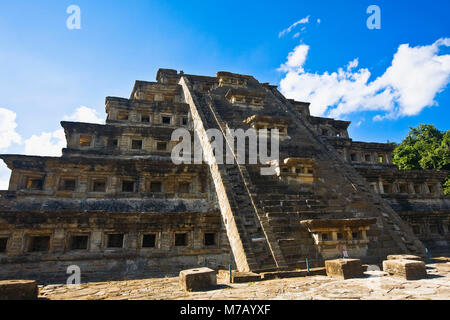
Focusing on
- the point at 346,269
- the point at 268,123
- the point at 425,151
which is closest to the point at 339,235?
the point at 346,269

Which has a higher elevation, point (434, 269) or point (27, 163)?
point (27, 163)

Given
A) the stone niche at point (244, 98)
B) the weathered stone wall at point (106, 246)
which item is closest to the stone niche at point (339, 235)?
the weathered stone wall at point (106, 246)

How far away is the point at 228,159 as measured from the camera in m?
12.1

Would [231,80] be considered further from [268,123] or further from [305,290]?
[305,290]

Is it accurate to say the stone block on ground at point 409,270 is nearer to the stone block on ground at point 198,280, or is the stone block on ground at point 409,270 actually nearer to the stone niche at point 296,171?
the stone block on ground at point 198,280

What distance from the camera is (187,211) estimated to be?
505 inches

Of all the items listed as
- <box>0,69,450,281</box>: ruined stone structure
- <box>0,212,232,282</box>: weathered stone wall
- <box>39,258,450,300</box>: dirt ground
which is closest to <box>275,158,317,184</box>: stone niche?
<box>0,69,450,281</box>: ruined stone structure

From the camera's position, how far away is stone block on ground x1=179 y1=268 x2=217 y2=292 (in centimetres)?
615

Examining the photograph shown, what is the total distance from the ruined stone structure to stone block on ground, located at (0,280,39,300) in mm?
5320

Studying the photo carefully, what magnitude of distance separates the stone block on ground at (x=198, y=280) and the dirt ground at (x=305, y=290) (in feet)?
0.61
